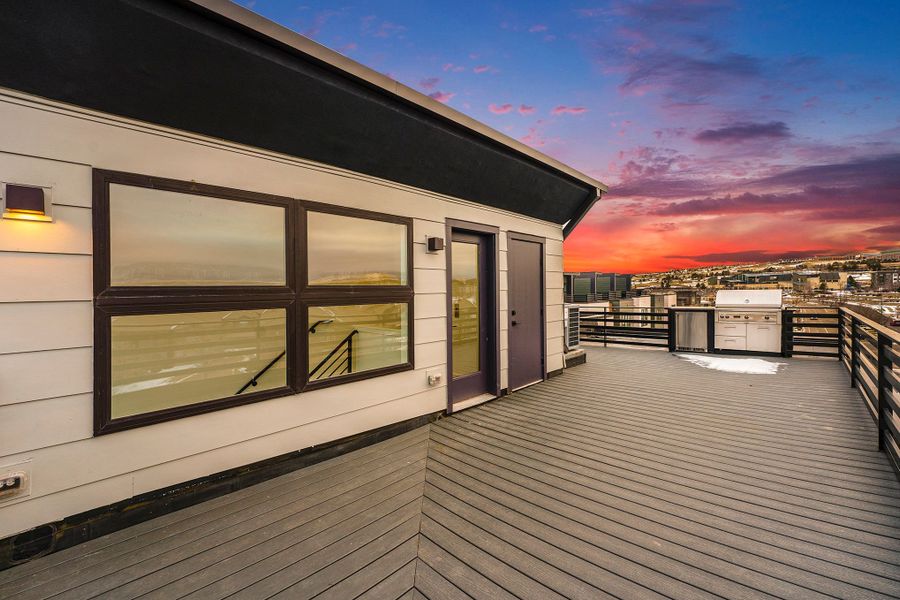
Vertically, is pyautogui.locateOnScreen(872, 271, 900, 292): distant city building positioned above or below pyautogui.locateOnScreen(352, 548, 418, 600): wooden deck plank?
above

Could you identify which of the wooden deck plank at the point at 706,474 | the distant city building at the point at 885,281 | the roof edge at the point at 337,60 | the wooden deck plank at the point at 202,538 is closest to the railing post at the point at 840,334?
the distant city building at the point at 885,281

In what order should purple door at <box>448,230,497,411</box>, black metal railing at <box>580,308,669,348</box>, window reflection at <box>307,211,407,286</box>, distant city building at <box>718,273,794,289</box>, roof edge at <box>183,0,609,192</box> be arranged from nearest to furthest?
roof edge at <box>183,0,609,192</box> < window reflection at <box>307,211,407,286</box> < purple door at <box>448,230,497,411</box> < distant city building at <box>718,273,794,289</box> < black metal railing at <box>580,308,669,348</box>

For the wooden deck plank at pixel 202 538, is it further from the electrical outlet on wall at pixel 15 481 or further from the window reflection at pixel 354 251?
the window reflection at pixel 354 251

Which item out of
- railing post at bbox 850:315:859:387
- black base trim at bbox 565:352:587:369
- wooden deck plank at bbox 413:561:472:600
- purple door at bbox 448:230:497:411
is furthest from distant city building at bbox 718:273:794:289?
wooden deck plank at bbox 413:561:472:600

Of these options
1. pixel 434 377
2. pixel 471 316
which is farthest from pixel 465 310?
pixel 434 377

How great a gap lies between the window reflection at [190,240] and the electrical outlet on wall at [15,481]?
983 mm

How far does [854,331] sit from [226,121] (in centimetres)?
725

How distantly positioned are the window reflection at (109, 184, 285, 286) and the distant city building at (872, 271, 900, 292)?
10703 mm

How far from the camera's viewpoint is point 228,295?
7.64ft

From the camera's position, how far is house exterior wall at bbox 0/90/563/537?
1667 millimetres

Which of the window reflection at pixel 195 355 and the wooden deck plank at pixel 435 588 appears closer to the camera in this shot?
the wooden deck plank at pixel 435 588

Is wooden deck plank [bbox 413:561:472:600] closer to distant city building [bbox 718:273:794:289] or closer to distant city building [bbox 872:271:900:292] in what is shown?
distant city building [bbox 718:273:794:289]

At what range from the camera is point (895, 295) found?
20.8 feet

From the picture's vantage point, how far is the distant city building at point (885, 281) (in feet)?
22.3
